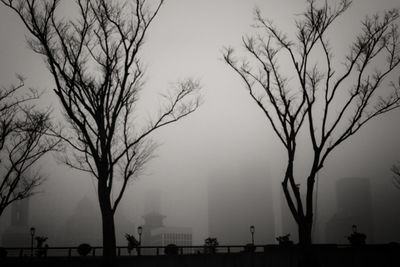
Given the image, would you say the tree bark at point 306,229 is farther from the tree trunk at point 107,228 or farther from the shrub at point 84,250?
the shrub at point 84,250

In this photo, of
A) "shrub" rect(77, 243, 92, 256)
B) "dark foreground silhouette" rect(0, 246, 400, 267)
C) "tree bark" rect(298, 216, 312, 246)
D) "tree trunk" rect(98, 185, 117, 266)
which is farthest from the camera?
"shrub" rect(77, 243, 92, 256)

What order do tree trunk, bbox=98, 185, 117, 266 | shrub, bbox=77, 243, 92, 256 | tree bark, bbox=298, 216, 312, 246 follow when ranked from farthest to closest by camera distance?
shrub, bbox=77, 243, 92, 256 < tree bark, bbox=298, 216, 312, 246 < tree trunk, bbox=98, 185, 117, 266

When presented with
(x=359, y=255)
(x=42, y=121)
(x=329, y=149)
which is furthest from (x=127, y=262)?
(x=359, y=255)

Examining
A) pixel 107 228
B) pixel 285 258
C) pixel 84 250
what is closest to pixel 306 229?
pixel 285 258

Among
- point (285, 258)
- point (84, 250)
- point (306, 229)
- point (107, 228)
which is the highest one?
point (107, 228)

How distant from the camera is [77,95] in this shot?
14523 mm

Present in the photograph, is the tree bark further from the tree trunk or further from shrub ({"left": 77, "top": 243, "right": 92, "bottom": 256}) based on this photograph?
shrub ({"left": 77, "top": 243, "right": 92, "bottom": 256})

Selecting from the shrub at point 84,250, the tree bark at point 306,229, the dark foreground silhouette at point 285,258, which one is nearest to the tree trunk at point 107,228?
the dark foreground silhouette at point 285,258

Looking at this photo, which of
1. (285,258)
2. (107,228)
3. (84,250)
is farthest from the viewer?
(84,250)

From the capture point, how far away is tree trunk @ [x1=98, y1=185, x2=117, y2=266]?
47.1ft

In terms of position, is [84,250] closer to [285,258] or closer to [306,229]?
[285,258]

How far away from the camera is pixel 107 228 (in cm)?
1457

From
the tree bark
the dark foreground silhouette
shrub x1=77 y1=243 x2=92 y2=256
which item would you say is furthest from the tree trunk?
shrub x1=77 y1=243 x2=92 y2=256

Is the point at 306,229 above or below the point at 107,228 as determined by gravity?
below
